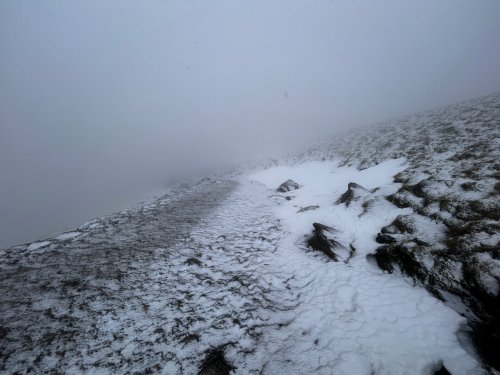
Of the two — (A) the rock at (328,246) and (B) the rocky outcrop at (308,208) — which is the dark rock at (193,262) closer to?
(A) the rock at (328,246)

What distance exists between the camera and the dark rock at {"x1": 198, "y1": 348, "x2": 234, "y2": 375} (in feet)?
13.7

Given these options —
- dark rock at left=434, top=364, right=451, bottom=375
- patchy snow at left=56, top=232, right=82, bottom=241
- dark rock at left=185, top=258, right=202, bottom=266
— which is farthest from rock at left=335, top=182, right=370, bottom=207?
patchy snow at left=56, top=232, right=82, bottom=241

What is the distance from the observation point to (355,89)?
14362cm

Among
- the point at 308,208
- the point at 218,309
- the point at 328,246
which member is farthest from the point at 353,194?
the point at 218,309

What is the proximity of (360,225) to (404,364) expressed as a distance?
526 cm

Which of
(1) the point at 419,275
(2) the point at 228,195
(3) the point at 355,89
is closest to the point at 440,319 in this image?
(1) the point at 419,275

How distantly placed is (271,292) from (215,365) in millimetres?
2404

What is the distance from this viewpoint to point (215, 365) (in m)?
4.31

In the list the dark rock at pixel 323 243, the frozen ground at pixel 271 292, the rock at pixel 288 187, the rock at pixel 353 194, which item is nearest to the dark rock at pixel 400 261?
the frozen ground at pixel 271 292

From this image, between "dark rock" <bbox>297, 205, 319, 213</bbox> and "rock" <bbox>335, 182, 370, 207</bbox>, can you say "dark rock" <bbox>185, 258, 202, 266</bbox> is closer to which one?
"dark rock" <bbox>297, 205, 319, 213</bbox>

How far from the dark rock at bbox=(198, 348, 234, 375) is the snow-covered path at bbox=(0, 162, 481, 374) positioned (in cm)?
13

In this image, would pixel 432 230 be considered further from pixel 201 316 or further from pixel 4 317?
pixel 4 317

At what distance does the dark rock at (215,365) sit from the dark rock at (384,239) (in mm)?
5726

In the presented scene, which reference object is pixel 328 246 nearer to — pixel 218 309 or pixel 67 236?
pixel 218 309
